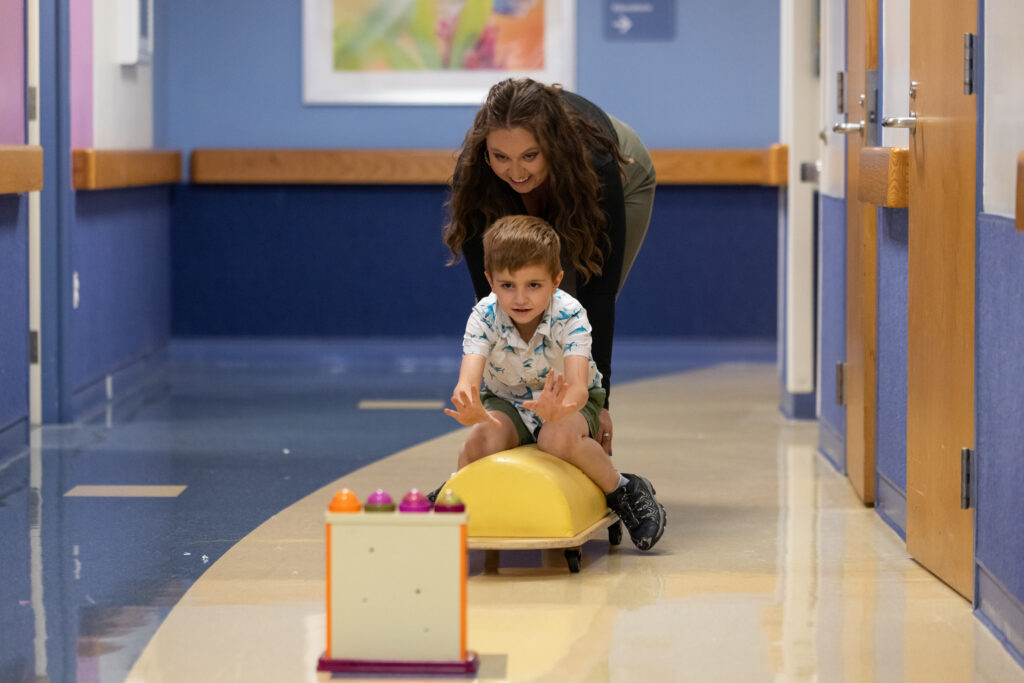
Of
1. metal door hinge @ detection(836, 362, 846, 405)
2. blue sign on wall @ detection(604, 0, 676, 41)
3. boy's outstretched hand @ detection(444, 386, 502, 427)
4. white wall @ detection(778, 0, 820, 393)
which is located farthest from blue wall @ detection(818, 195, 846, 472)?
blue sign on wall @ detection(604, 0, 676, 41)

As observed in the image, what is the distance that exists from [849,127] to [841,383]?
733mm

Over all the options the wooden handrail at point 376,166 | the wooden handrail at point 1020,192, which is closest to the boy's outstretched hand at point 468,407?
the wooden handrail at point 1020,192

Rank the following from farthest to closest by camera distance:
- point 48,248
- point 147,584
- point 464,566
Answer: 1. point 48,248
2. point 147,584
3. point 464,566

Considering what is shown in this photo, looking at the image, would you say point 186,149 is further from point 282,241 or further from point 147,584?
point 147,584

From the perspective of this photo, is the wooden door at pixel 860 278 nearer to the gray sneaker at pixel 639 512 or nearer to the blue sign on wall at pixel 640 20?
the gray sneaker at pixel 639 512

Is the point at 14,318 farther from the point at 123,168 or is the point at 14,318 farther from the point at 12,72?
the point at 123,168

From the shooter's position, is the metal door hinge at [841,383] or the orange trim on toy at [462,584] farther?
the metal door hinge at [841,383]

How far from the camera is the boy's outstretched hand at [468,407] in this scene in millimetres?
2604

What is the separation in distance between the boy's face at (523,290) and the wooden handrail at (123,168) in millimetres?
2486

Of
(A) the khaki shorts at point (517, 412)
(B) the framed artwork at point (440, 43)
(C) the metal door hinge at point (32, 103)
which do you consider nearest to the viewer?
(A) the khaki shorts at point (517, 412)

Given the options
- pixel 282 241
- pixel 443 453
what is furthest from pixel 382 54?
pixel 443 453

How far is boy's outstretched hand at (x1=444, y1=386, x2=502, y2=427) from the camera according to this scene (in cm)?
260

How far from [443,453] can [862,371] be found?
1.27 metres

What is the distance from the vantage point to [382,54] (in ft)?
21.2
